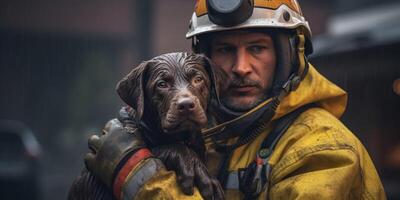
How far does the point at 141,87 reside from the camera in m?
3.59

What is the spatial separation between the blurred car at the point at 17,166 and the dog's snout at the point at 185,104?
8030 mm

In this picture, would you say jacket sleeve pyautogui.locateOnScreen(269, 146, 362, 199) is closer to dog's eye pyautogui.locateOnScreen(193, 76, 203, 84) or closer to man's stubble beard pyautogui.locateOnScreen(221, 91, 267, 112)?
man's stubble beard pyautogui.locateOnScreen(221, 91, 267, 112)

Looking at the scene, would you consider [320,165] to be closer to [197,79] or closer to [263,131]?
[263,131]

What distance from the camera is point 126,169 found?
360 cm

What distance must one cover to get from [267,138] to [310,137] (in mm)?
252

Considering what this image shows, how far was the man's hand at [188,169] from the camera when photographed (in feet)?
11.6

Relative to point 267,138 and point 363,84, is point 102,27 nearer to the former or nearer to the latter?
point 363,84

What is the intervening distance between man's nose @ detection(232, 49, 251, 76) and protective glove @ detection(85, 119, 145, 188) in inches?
23.4

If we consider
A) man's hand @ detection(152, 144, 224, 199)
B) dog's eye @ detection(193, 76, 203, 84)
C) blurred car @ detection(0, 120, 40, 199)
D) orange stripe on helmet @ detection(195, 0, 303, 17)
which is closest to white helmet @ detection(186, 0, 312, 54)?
orange stripe on helmet @ detection(195, 0, 303, 17)

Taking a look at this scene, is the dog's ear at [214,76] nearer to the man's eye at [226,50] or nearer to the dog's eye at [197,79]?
the dog's eye at [197,79]

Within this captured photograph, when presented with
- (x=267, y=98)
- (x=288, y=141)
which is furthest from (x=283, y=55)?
(x=288, y=141)

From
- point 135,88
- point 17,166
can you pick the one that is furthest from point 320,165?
point 17,166

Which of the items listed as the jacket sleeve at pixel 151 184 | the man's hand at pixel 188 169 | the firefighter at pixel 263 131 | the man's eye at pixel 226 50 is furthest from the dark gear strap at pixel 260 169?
the man's eye at pixel 226 50

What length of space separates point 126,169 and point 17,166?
8.07 meters
